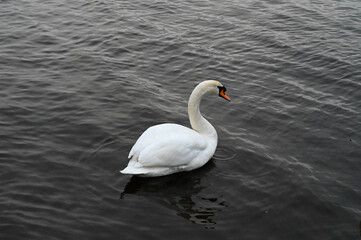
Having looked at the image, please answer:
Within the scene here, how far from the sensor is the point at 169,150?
8.57 m

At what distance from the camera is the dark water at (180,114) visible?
7734 millimetres

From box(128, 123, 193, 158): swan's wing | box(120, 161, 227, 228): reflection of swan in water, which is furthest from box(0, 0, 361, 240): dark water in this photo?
box(128, 123, 193, 158): swan's wing

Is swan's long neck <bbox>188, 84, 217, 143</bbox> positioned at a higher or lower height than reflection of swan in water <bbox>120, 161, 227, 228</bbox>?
higher

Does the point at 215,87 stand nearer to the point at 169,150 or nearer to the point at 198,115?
the point at 198,115

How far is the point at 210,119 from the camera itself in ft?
35.7

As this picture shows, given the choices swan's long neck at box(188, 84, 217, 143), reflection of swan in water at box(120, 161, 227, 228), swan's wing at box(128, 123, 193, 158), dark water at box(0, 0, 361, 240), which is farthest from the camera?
swan's long neck at box(188, 84, 217, 143)

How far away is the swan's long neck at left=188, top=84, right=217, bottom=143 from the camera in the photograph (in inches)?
369

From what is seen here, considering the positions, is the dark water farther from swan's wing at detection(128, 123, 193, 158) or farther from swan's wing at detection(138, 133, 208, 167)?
swan's wing at detection(128, 123, 193, 158)

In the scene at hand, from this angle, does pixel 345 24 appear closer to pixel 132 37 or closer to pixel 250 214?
pixel 132 37

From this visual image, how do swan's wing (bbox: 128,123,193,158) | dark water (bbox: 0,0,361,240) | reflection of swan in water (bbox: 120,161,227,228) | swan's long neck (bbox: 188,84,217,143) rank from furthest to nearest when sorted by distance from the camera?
swan's long neck (bbox: 188,84,217,143)
swan's wing (bbox: 128,123,193,158)
reflection of swan in water (bbox: 120,161,227,228)
dark water (bbox: 0,0,361,240)

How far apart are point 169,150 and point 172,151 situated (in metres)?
0.06

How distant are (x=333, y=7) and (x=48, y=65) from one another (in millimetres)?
9407

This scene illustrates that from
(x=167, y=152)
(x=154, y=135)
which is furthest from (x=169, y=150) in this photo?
(x=154, y=135)

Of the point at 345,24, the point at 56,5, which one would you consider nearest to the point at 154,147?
the point at 345,24
